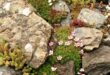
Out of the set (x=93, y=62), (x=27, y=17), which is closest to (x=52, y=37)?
(x=27, y=17)

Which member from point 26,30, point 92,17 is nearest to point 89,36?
point 92,17

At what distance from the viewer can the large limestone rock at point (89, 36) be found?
9555mm

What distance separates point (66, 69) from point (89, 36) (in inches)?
47.8

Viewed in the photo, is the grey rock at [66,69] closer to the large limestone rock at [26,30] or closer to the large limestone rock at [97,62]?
the large limestone rock at [97,62]

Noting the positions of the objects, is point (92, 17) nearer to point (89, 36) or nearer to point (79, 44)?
point (89, 36)

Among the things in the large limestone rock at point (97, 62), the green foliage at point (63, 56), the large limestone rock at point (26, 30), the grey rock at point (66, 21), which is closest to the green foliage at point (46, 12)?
the grey rock at point (66, 21)

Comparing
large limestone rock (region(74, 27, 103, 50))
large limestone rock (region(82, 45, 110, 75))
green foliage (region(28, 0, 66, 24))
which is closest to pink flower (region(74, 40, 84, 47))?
large limestone rock (region(74, 27, 103, 50))

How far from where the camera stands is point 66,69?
9.45 meters

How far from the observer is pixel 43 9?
11.1 m

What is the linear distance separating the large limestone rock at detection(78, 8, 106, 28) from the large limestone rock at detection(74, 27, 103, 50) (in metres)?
0.55

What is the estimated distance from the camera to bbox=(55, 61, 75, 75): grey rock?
9406mm

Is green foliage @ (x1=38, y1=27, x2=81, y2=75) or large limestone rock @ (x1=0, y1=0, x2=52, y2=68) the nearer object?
large limestone rock @ (x1=0, y1=0, x2=52, y2=68)

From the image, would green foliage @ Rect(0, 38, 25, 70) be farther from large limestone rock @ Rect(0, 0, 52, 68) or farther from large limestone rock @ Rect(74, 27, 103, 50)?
large limestone rock @ Rect(74, 27, 103, 50)

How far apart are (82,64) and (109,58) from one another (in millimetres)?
792
